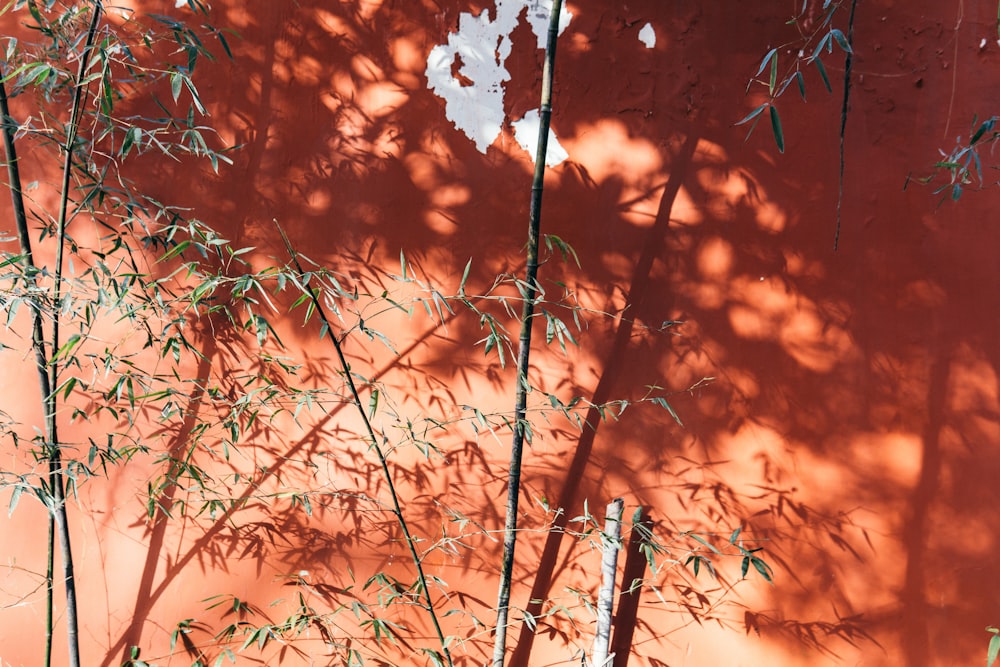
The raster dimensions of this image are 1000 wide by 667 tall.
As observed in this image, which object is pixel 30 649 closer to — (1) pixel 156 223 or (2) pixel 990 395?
(1) pixel 156 223

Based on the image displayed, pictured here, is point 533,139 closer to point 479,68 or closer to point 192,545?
point 479,68

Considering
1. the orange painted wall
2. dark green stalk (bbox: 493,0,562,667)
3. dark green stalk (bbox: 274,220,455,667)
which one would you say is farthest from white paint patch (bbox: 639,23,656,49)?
dark green stalk (bbox: 274,220,455,667)

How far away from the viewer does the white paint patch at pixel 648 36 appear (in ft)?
6.48

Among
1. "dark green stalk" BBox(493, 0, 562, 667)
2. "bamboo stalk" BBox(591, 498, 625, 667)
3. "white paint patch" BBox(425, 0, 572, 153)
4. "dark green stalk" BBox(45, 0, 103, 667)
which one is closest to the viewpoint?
"dark green stalk" BBox(45, 0, 103, 667)

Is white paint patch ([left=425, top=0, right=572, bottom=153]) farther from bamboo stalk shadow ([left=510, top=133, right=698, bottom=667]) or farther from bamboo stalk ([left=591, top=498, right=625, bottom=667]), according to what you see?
bamboo stalk ([left=591, top=498, right=625, bottom=667])

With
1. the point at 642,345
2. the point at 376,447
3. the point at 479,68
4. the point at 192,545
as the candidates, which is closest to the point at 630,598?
the point at 642,345

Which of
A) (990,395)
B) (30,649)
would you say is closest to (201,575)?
(30,649)

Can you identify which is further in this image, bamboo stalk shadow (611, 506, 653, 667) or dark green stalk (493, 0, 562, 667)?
bamboo stalk shadow (611, 506, 653, 667)

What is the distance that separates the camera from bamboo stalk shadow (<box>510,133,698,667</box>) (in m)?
1.99

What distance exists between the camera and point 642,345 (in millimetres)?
2010

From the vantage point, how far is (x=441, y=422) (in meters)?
1.98

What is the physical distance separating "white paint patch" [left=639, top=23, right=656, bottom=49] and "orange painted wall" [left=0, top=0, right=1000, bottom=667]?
0.06ft

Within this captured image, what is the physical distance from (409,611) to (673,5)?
1886mm

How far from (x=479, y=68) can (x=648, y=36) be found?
0.48m
